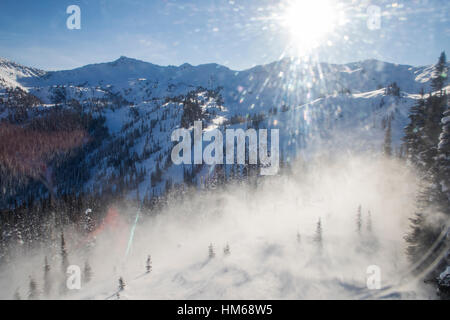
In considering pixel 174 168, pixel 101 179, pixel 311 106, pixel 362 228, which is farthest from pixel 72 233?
pixel 311 106

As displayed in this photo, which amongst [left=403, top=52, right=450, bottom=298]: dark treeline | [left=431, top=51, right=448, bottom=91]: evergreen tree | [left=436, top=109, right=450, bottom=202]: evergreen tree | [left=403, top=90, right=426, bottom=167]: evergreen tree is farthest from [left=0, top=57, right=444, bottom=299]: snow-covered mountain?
[left=431, top=51, right=448, bottom=91]: evergreen tree

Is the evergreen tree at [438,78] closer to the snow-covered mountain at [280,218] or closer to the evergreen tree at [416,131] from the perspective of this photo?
the evergreen tree at [416,131]

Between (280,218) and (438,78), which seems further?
(280,218)

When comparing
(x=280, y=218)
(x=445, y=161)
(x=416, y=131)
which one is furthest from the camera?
(x=280, y=218)

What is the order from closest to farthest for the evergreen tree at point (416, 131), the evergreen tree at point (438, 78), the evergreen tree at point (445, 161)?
the evergreen tree at point (445, 161)
the evergreen tree at point (416, 131)
the evergreen tree at point (438, 78)

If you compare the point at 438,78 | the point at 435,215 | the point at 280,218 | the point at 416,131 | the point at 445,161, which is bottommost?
the point at 280,218

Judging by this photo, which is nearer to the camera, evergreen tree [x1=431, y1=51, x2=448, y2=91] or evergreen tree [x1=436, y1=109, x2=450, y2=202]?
evergreen tree [x1=436, y1=109, x2=450, y2=202]

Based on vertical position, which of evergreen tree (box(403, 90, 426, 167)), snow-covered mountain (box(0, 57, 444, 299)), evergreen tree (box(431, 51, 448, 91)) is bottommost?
snow-covered mountain (box(0, 57, 444, 299))

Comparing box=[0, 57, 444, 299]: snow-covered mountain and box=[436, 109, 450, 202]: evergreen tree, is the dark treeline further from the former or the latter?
box=[0, 57, 444, 299]: snow-covered mountain

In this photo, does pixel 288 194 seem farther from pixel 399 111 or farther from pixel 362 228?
pixel 399 111

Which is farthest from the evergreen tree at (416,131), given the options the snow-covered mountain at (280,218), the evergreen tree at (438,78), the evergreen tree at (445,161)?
the evergreen tree at (445,161)

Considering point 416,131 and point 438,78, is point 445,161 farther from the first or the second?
point 438,78

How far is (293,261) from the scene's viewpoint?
2469 centimetres

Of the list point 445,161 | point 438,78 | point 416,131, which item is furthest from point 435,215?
point 438,78
